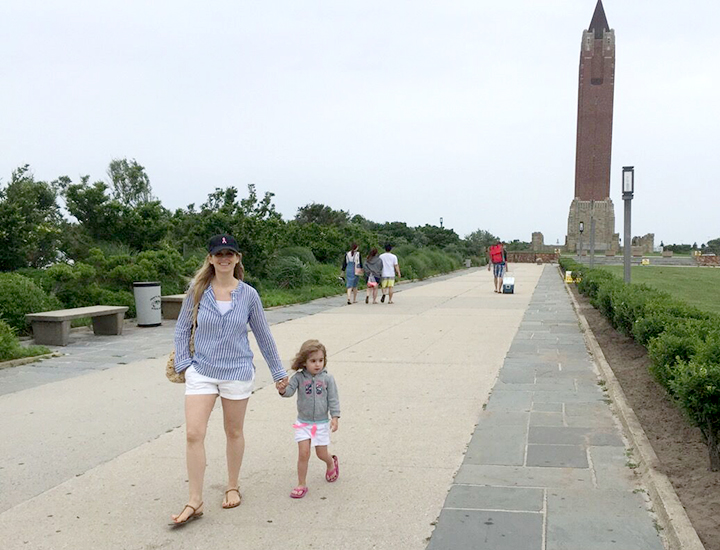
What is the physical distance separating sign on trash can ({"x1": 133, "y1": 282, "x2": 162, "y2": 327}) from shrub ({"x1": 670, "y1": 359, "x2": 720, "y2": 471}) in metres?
10.2

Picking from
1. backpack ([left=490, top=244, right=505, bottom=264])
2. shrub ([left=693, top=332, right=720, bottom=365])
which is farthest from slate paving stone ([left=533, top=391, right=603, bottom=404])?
backpack ([left=490, top=244, right=505, bottom=264])

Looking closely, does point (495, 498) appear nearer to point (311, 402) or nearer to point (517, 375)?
point (311, 402)

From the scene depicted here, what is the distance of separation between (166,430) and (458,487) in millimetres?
2606

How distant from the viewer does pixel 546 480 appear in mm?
4617

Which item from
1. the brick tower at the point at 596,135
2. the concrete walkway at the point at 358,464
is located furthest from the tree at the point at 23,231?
the brick tower at the point at 596,135

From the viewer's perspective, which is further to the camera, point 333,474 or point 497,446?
point 497,446

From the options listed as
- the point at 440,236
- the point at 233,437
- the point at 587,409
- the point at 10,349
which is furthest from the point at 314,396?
the point at 440,236

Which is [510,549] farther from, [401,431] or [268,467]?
[401,431]

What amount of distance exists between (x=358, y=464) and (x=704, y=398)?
2.23m

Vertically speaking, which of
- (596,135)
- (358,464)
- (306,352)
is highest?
(596,135)

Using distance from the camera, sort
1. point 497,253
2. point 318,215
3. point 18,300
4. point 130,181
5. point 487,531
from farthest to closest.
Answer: point 318,215, point 130,181, point 497,253, point 18,300, point 487,531

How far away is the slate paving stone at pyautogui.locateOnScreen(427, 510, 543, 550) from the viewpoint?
12.0 feet

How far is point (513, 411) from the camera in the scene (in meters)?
6.45

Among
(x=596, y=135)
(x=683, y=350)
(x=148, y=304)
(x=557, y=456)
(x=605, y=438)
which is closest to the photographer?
(x=557, y=456)
